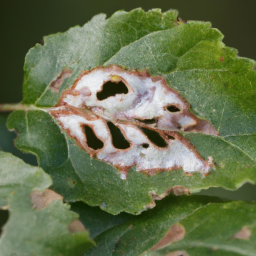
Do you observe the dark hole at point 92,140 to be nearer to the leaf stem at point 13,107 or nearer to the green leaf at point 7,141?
the leaf stem at point 13,107

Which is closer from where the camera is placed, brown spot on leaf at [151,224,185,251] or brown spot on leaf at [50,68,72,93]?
brown spot on leaf at [151,224,185,251]

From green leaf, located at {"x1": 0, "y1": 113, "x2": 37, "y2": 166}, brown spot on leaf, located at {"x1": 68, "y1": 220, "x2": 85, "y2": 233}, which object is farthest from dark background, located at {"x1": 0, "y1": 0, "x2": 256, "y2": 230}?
brown spot on leaf, located at {"x1": 68, "y1": 220, "x2": 85, "y2": 233}

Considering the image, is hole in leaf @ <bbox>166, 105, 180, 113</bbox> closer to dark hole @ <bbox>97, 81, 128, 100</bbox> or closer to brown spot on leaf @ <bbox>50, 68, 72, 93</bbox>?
dark hole @ <bbox>97, 81, 128, 100</bbox>

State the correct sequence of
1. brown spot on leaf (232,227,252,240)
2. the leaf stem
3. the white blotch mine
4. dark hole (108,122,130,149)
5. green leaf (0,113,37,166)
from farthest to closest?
1. green leaf (0,113,37,166)
2. the leaf stem
3. dark hole (108,122,130,149)
4. the white blotch mine
5. brown spot on leaf (232,227,252,240)

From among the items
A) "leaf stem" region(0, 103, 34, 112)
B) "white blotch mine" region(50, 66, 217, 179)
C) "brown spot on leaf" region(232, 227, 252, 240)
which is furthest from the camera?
"leaf stem" region(0, 103, 34, 112)

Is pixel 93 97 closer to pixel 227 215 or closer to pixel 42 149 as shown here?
pixel 42 149

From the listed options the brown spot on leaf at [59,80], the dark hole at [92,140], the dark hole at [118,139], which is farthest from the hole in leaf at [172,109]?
the brown spot on leaf at [59,80]

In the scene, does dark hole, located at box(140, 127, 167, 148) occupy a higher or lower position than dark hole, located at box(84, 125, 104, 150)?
higher

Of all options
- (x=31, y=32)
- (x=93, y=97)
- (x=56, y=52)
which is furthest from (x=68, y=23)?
(x=93, y=97)
